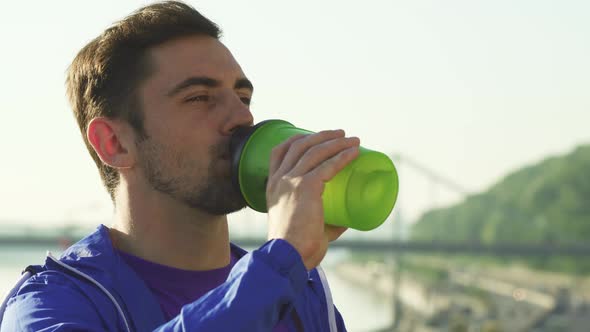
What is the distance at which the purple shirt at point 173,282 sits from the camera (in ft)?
5.34

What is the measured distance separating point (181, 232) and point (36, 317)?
322mm

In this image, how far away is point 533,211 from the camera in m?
53.6

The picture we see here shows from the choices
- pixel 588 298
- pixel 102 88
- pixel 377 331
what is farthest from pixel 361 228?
pixel 377 331

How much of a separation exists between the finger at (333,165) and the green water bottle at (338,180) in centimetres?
5

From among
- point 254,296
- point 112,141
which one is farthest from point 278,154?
point 112,141

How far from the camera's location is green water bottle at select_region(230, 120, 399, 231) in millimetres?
1368

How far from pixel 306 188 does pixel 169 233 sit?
→ 445mm

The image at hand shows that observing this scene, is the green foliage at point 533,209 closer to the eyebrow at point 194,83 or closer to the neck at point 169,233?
the neck at point 169,233

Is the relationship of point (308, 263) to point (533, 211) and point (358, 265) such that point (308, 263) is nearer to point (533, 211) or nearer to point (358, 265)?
point (533, 211)

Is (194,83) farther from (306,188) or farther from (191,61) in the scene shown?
(306,188)

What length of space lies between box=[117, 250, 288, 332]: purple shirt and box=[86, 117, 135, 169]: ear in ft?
0.49

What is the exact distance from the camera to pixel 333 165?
1.29 m

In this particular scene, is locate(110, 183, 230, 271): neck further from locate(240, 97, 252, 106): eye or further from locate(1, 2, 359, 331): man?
locate(240, 97, 252, 106): eye

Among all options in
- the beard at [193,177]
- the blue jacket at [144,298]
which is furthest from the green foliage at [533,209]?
the beard at [193,177]
